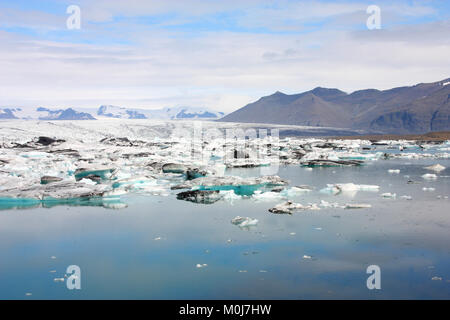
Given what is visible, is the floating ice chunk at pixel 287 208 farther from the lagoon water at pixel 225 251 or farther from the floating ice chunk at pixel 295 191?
the floating ice chunk at pixel 295 191

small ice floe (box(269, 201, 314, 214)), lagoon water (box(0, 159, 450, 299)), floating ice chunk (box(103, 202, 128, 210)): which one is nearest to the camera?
lagoon water (box(0, 159, 450, 299))

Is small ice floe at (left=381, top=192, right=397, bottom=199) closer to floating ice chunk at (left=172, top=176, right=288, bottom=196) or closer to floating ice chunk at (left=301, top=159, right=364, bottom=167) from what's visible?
floating ice chunk at (left=172, top=176, right=288, bottom=196)

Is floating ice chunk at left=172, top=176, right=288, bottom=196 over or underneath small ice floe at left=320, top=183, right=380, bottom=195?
over

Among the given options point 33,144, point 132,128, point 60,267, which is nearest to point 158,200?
point 60,267

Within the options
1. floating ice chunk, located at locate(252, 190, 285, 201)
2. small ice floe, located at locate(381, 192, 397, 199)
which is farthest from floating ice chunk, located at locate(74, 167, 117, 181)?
small ice floe, located at locate(381, 192, 397, 199)

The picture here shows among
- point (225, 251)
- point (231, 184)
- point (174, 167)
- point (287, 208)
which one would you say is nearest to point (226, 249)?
point (225, 251)
